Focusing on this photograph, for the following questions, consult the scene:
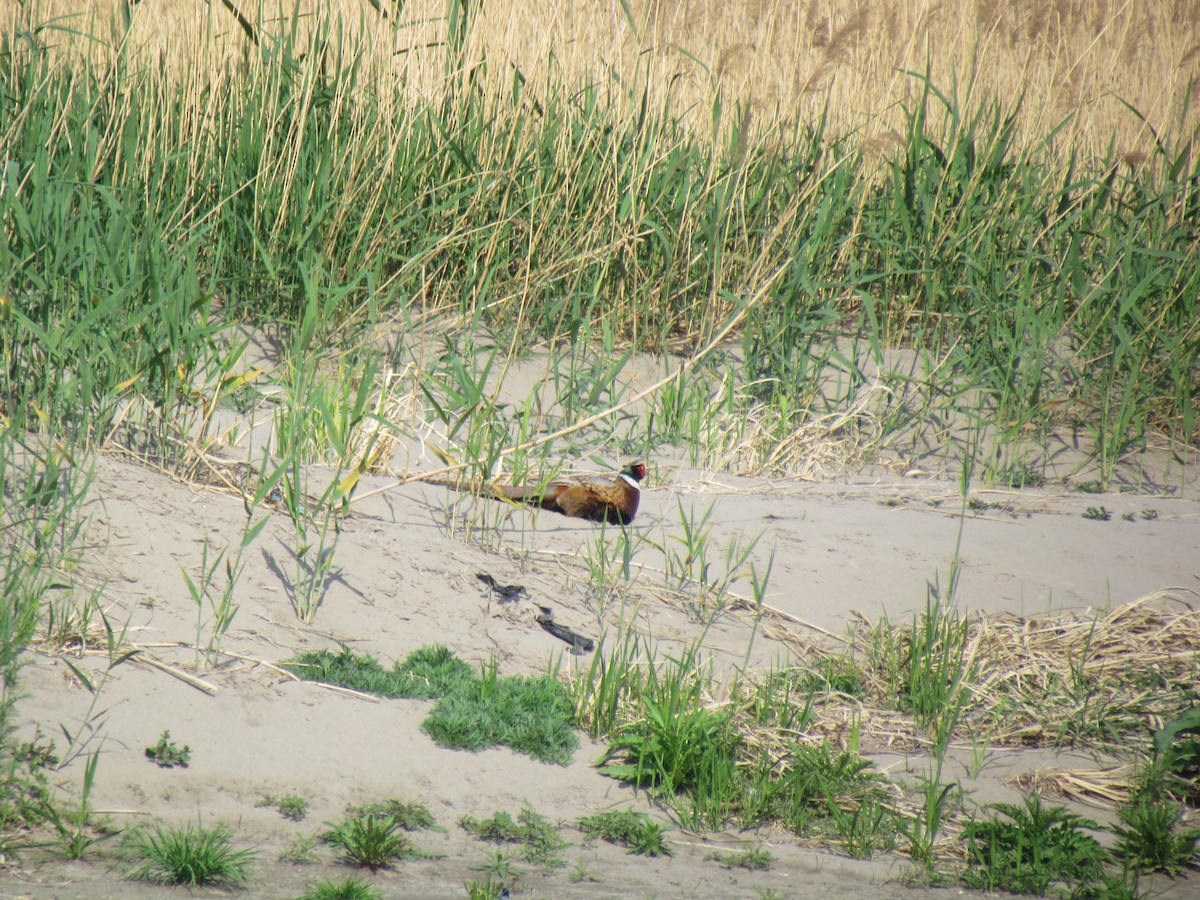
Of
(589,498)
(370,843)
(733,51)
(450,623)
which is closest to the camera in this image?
(370,843)

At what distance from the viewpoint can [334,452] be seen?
12.4 feet

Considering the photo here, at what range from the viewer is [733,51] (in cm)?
539

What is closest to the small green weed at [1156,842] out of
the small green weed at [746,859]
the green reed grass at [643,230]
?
the small green weed at [746,859]

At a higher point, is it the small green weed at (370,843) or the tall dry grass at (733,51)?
the tall dry grass at (733,51)

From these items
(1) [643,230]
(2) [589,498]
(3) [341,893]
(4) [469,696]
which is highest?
(1) [643,230]

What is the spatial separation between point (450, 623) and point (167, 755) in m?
0.87

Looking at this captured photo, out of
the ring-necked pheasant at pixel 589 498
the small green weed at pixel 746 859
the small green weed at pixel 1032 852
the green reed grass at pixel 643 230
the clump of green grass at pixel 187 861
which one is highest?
the green reed grass at pixel 643 230

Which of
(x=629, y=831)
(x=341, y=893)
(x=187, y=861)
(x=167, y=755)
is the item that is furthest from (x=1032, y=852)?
(x=167, y=755)

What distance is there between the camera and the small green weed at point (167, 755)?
2141 mm

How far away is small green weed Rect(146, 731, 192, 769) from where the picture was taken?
7.02ft

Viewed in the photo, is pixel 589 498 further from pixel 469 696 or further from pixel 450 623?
pixel 469 696

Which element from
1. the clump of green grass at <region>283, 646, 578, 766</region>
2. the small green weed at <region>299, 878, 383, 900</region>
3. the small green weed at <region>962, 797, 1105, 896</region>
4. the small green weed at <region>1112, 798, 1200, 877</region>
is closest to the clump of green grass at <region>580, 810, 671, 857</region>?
the clump of green grass at <region>283, 646, 578, 766</region>

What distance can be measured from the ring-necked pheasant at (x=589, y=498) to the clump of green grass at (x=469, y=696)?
3.23 feet

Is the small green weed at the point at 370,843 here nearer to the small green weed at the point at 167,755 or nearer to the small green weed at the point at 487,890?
the small green weed at the point at 487,890
